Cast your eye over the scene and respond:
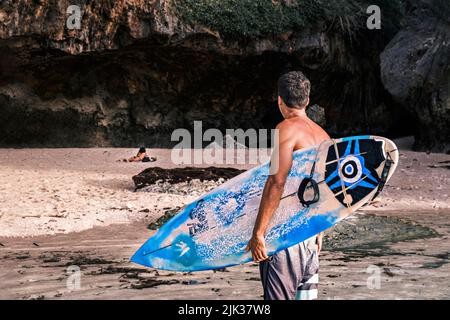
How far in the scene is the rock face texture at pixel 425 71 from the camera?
15.1 metres

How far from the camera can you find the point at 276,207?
3508 mm

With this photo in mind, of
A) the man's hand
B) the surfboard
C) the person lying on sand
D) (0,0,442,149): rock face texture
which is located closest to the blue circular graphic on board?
the surfboard

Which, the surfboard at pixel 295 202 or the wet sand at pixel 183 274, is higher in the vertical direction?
the surfboard at pixel 295 202

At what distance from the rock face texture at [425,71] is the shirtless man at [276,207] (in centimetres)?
1227

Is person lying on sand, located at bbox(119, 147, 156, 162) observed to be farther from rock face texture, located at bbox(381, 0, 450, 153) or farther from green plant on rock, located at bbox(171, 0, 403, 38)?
rock face texture, located at bbox(381, 0, 450, 153)

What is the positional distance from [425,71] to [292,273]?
12753 mm

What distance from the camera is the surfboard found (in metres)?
3.75

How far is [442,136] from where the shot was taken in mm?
15367

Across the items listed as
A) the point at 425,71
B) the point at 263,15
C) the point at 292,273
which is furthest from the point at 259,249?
the point at 263,15

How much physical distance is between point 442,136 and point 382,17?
4.23 meters

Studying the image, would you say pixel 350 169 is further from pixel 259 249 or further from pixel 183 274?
pixel 183 274

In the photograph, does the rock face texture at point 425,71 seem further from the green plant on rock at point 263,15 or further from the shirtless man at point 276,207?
the shirtless man at point 276,207

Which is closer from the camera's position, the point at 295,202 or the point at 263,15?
the point at 295,202

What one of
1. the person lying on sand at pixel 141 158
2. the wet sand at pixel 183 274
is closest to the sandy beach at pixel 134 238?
the wet sand at pixel 183 274
